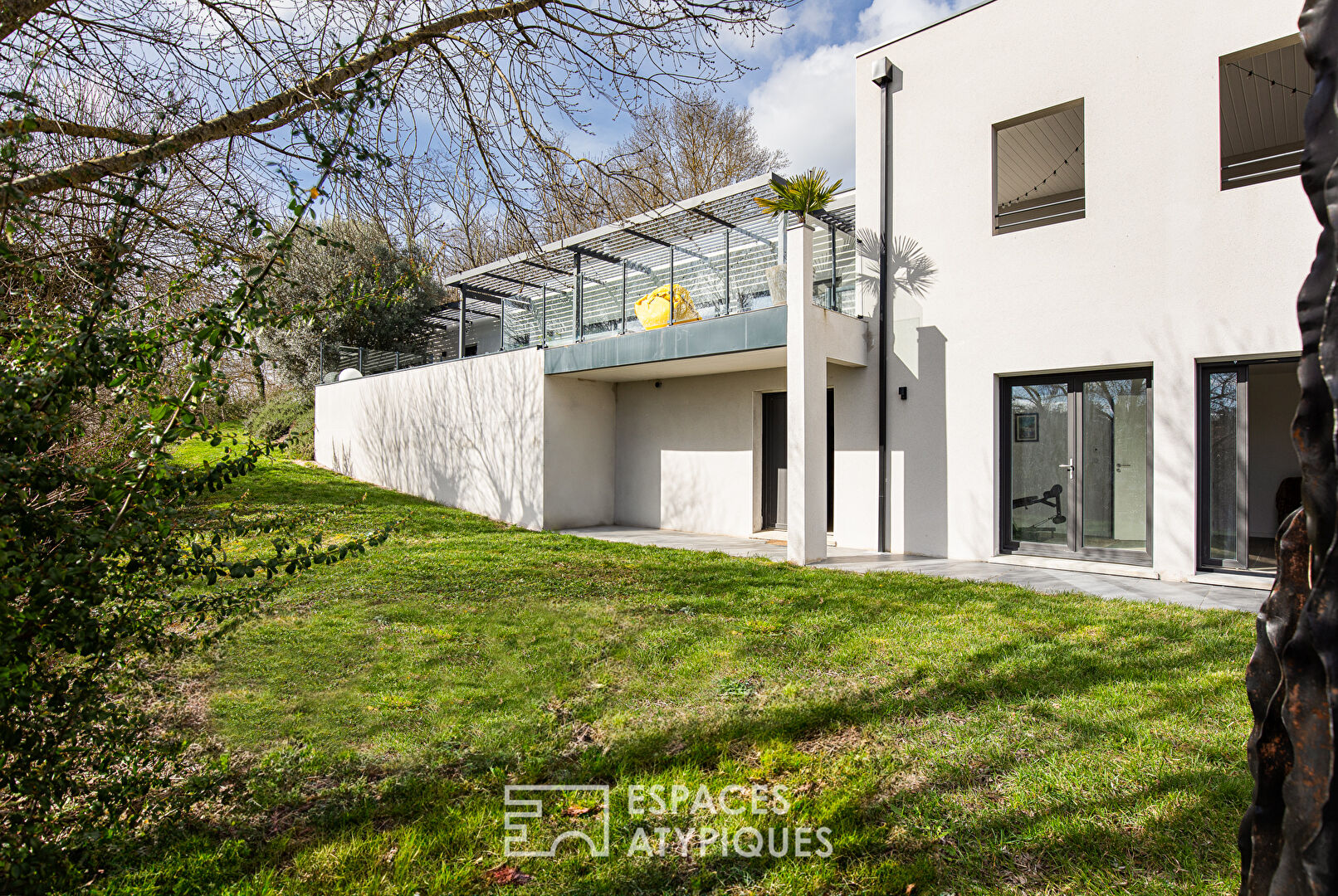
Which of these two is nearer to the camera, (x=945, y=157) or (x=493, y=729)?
(x=493, y=729)

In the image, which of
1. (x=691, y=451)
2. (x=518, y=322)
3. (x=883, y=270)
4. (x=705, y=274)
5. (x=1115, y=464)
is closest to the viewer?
(x=1115, y=464)

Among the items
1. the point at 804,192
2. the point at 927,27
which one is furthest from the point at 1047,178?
the point at 804,192

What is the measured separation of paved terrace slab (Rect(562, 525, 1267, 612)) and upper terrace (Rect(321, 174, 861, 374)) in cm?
283

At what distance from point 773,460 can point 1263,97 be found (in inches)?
321

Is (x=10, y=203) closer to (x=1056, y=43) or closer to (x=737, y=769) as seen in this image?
(x=737, y=769)

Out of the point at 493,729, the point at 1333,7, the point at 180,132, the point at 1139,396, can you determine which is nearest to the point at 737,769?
the point at 493,729

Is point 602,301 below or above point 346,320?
above

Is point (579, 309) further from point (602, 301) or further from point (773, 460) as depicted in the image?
point (773, 460)

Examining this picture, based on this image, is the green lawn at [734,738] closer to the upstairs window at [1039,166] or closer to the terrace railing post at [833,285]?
the terrace railing post at [833,285]

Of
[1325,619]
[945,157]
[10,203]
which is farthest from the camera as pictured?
[945,157]

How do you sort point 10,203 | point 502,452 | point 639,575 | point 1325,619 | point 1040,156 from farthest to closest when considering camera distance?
point 502,452
point 1040,156
point 639,575
point 10,203
point 1325,619

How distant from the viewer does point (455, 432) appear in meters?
14.7

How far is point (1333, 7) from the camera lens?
0.87 meters

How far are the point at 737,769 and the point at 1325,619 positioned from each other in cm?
292
